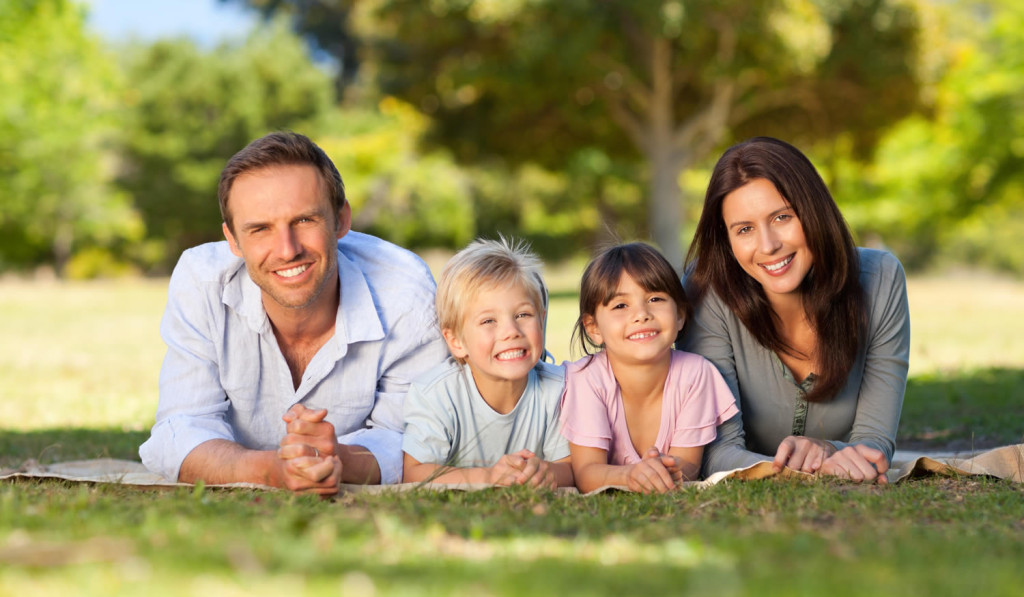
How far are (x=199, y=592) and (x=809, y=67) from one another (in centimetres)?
1870

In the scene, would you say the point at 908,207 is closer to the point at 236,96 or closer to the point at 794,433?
the point at 236,96

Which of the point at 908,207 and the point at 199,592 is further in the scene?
the point at 908,207

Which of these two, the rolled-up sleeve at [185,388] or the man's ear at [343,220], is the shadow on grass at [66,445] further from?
the man's ear at [343,220]

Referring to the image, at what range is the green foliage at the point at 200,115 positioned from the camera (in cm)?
3919

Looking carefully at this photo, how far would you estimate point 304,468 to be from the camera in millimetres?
3826

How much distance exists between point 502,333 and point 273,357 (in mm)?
1175

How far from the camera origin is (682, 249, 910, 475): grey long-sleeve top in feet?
14.8

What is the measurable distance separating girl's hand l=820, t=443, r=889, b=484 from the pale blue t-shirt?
3.82 ft

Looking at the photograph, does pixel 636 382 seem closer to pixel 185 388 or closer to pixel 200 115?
pixel 185 388

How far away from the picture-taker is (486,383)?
453 centimetres

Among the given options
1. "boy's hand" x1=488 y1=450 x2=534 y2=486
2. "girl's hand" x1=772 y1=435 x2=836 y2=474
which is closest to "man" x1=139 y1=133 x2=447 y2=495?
"boy's hand" x1=488 y1=450 x2=534 y2=486


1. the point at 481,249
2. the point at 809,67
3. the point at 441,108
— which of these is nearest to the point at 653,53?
the point at 809,67

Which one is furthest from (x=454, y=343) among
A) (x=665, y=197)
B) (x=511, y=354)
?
(x=665, y=197)

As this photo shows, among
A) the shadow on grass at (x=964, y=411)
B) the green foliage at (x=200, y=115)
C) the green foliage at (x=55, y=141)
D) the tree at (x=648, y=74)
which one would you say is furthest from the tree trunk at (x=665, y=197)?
the green foliage at (x=200, y=115)
